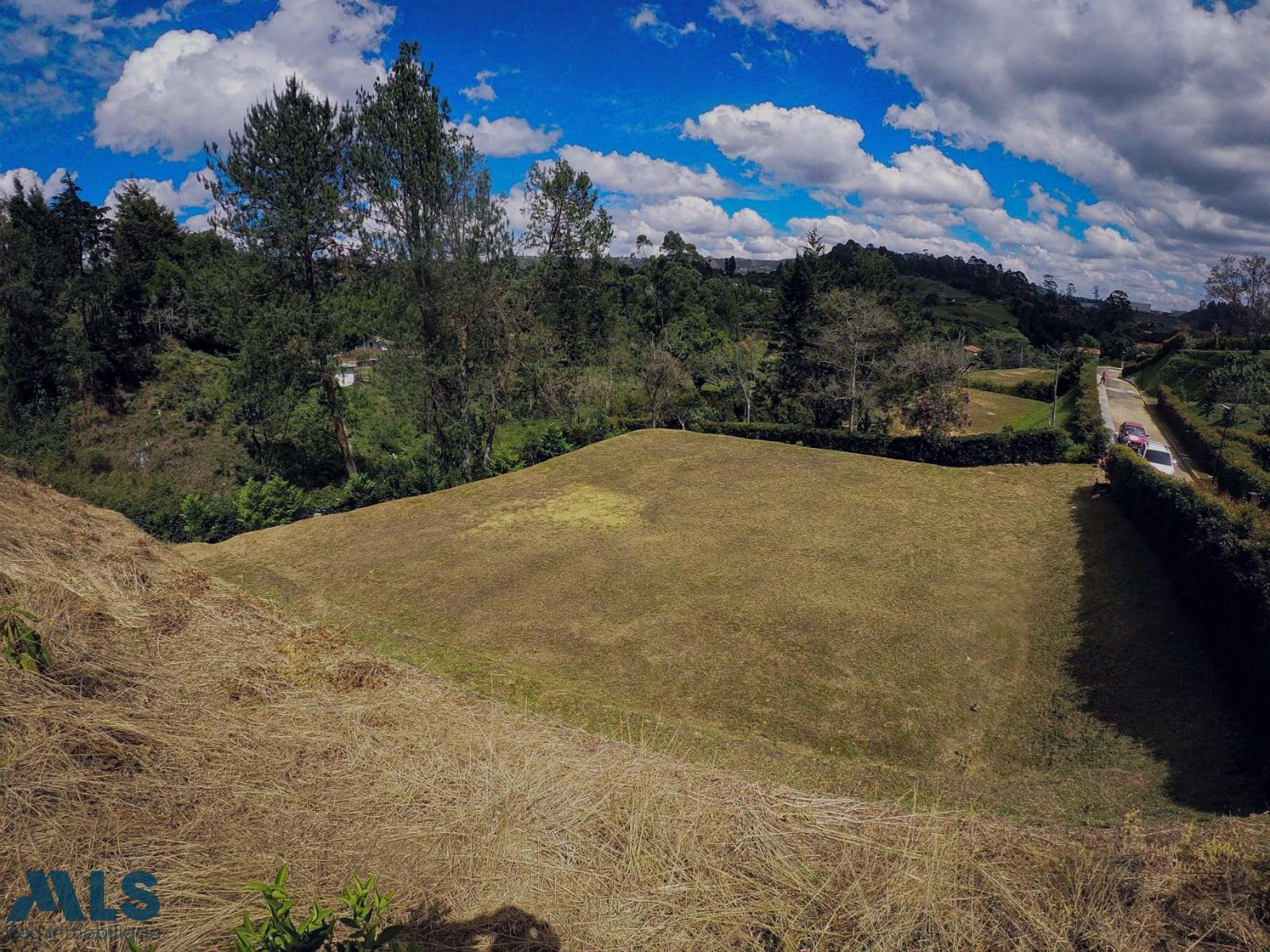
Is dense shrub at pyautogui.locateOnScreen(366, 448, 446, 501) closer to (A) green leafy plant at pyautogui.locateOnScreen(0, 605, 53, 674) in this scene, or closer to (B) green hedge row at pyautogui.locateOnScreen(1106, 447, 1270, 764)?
(A) green leafy plant at pyautogui.locateOnScreen(0, 605, 53, 674)

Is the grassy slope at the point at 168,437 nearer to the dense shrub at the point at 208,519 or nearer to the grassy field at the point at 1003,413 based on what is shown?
the dense shrub at the point at 208,519

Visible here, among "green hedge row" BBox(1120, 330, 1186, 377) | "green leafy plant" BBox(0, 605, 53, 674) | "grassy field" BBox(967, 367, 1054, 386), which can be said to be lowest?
"green leafy plant" BBox(0, 605, 53, 674)

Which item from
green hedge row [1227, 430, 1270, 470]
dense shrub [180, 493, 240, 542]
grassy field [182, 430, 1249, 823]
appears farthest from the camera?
green hedge row [1227, 430, 1270, 470]

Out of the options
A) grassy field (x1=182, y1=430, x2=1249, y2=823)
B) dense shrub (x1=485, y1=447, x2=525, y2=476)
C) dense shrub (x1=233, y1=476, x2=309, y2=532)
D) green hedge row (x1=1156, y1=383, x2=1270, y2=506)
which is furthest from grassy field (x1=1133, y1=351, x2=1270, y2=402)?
dense shrub (x1=233, y1=476, x2=309, y2=532)

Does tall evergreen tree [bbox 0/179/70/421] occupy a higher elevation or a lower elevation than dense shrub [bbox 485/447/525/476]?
higher

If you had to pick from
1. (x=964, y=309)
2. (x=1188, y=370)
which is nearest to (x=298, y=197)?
(x=1188, y=370)

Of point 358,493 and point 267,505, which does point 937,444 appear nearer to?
point 358,493

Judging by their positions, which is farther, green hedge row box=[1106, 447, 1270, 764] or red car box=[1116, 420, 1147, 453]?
red car box=[1116, 420, 1147, 453]

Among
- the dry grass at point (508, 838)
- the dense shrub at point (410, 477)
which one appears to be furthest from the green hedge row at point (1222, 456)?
the dense shrub at point (410, 477)
